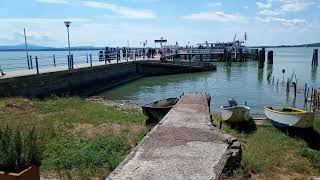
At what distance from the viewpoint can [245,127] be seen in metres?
A: 15.9

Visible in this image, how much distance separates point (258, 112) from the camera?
72.4ft

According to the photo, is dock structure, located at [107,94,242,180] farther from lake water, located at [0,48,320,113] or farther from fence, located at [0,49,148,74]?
fence, located at [0,49,148,74]

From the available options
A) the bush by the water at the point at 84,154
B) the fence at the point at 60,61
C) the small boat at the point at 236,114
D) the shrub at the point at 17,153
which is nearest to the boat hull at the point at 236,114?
the small boat at the point at 236,114

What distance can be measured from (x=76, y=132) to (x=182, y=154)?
16.7 ft

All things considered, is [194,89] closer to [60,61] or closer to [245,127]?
[60,61]

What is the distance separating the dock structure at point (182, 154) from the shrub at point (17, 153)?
143 cm

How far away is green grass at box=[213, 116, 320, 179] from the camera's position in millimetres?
9055

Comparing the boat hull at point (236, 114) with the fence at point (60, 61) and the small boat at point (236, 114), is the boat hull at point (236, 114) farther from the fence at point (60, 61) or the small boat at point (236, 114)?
the fence at point (60, 61)

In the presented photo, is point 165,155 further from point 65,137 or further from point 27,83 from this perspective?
point 27,83

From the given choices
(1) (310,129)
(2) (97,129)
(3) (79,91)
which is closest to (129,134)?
(2) (97,129)

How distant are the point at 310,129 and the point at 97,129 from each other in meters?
8.12

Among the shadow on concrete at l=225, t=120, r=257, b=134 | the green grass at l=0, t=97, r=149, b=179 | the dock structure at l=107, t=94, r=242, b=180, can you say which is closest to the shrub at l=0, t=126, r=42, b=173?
the dock structure at l=107, t=94, r=242, b=180

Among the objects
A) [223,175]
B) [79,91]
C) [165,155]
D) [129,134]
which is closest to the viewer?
[223,175]

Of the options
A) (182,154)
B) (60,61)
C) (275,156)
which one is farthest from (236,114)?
(60,61)
